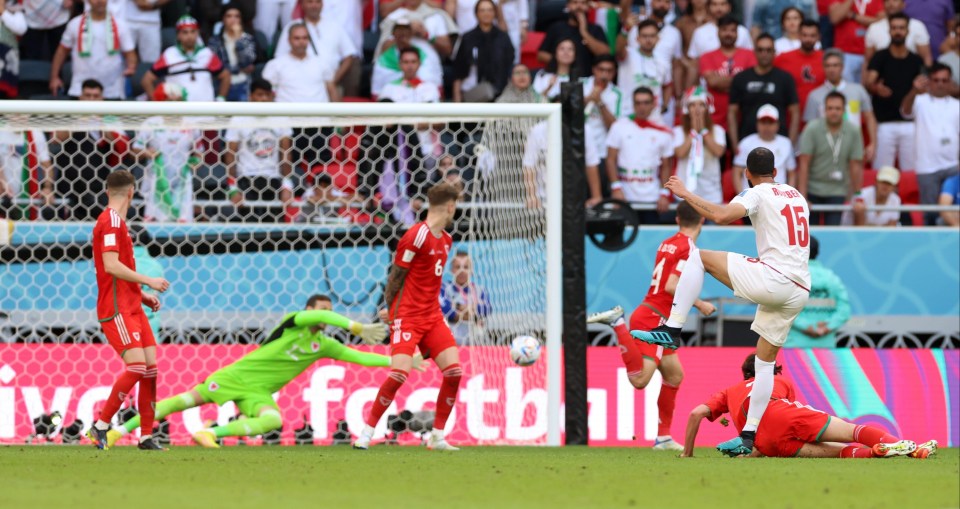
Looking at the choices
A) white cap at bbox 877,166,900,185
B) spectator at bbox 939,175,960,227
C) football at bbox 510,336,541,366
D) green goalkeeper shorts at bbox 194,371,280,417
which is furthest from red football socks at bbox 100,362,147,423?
spectator at bbox 939,175,960,227

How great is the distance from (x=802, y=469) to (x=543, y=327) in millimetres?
4278

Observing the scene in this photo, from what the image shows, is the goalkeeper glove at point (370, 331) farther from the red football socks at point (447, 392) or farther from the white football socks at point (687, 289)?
the white football socks at point (687, 289)

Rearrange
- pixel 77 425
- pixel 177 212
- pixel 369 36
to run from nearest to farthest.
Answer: pixel 77 425 → pixel 177 212 → pixel 369 36

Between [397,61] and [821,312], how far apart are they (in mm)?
5453

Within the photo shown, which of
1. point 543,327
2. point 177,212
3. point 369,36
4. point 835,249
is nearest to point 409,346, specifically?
point 543,327

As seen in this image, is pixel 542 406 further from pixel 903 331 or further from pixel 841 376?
pixel 903 331

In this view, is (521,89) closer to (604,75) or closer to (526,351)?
(604,75)

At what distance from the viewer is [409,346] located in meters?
9.34

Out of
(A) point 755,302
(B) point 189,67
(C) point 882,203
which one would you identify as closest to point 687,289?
(A) point 755,302

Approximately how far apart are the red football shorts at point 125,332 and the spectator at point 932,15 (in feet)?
35.7

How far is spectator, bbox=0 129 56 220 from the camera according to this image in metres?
12.0

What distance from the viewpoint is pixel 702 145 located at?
14312 millimetres

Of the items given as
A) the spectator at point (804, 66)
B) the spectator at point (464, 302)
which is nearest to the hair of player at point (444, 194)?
the spectator at point (464, 302)

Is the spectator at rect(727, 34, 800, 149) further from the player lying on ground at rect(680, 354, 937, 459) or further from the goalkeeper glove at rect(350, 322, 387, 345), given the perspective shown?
the player lying on ground at rect(680, 354, 937, 459)
